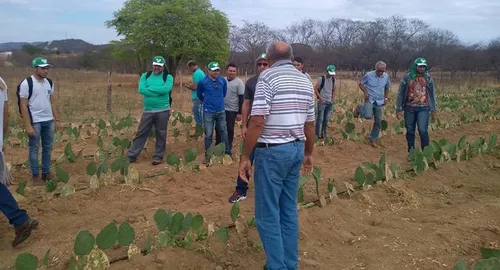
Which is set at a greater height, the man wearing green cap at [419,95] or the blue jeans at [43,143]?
the man wearing green cap at [419,95]

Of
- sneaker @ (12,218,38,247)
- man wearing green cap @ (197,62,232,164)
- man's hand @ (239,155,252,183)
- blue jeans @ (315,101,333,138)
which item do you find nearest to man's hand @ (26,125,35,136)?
sneaker @ (12,218,38,247)

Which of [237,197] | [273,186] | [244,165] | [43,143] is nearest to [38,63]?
[43,143]

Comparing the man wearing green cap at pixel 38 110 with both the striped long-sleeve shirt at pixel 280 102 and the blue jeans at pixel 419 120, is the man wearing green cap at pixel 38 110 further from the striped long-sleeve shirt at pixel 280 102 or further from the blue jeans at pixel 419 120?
the blue jeans at pixel 419 120

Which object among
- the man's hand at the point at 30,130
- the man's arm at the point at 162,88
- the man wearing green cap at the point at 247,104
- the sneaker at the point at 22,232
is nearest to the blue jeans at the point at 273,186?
the man wearing green cap at the point at 247,104

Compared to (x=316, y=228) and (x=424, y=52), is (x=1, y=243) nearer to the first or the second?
(x=316, y=228)

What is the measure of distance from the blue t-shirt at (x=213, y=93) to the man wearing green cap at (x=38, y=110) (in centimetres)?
205

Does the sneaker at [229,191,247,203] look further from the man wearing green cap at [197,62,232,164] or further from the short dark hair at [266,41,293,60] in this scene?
the short dark hair at [266,41,293,60]

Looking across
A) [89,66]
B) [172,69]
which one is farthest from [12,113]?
[89,66]

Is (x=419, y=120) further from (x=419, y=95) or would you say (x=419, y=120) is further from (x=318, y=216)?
(x=318, y=216)

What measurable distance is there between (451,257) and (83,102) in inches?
634

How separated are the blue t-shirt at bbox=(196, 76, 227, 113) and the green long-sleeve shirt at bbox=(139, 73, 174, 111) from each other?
511mm

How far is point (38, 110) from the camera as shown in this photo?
577 centimetres

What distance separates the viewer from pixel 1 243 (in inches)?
167

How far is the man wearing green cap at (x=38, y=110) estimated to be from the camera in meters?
5.64
